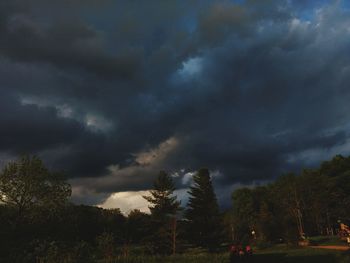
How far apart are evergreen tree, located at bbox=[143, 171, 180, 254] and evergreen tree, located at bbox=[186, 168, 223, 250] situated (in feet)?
20.5

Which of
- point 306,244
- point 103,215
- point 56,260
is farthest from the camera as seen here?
point 103,215

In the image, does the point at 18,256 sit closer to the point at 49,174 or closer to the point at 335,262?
the point at 335,262

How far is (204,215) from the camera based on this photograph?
78.7m

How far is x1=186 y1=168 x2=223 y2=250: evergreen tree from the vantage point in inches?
2992

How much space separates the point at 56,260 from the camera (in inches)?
1359

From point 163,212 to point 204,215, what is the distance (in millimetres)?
9322

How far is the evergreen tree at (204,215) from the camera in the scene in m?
76.0

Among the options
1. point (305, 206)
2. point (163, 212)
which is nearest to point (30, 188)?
point (163, 212)

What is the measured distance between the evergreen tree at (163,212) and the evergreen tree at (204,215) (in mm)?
6237

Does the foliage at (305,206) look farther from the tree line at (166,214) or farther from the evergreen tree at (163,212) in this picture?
the evergreen tree at (163,212)

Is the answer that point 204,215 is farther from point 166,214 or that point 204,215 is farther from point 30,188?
point 30,188

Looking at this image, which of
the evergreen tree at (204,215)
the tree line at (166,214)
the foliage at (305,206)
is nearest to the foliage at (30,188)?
the tree line at (166,214)

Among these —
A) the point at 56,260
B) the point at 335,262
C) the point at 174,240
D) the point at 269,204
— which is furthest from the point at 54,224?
the point at 269,204

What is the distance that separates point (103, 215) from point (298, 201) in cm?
5844
